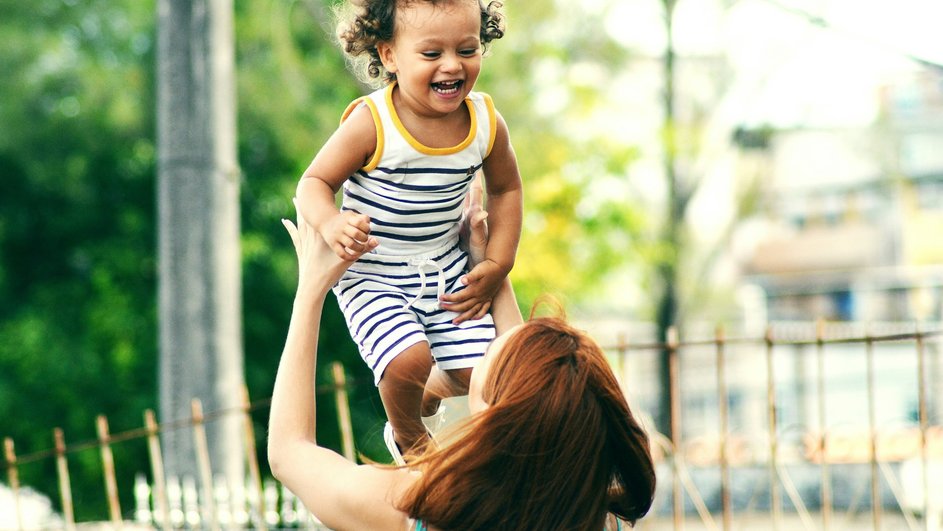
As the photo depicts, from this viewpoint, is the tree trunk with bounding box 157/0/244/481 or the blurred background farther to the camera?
the blurred background

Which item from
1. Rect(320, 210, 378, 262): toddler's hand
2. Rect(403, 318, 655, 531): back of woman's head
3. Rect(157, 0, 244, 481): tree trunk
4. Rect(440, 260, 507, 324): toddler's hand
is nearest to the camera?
Rect(403, 318, 655, 531): back of woman's head

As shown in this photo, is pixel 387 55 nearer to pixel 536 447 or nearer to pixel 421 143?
pixel 421 143

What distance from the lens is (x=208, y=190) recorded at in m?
4.46

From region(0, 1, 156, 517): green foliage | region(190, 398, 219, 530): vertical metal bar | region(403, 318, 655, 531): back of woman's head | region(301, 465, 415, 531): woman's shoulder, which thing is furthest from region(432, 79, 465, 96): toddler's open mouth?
region(0, 1, 156, 517): green foliage

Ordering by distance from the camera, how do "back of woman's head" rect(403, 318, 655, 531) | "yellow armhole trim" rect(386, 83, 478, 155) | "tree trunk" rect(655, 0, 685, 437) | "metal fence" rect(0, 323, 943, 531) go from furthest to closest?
1. "tree trunk" rect(655, 0, 685, 437)
2. "metal fence" rect(0, 323, 943, 531)
3. "yellow armhole trim" rect(386, 83, 478, 155)
4. "back of woman's head" rect(403, 318, 655, 531)

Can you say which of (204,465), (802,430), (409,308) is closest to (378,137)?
(409,308)

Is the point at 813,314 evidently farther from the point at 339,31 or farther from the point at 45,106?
the point at 339,31

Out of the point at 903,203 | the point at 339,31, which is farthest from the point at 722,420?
the point at 903,203

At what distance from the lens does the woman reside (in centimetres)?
153

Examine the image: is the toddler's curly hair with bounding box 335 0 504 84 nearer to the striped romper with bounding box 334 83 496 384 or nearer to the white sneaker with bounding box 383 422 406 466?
the striped romper with bounding box 334 83 496 384

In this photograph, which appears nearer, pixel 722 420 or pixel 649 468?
pixel 649 468

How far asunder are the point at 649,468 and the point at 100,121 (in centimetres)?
965

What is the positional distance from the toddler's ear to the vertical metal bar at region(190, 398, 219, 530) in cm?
254

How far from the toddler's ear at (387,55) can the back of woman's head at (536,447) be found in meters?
0.52
